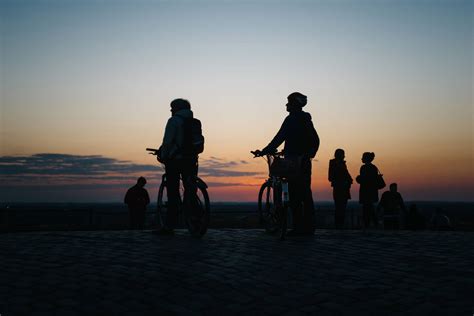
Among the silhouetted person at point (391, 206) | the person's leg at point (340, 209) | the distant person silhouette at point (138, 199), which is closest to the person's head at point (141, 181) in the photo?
the distant person silhouette at point (138, 199)

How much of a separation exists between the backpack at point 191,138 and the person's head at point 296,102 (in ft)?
5.21

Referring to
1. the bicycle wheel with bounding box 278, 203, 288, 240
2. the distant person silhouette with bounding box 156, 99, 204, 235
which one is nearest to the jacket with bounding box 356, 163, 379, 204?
the bicycle wheel with bounding box 278, 203, 288, 240

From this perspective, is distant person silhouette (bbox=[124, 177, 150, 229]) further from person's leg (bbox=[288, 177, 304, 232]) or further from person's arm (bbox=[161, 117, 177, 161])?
person's leg (bbox=[288, 177, 304, 232])

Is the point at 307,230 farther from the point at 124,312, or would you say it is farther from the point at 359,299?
the point at 124,312

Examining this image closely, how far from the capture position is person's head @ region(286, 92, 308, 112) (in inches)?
389

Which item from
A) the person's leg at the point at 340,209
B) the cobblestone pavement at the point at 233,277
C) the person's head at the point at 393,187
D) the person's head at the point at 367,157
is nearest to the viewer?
the cobblestone pavement at the point at 233,277

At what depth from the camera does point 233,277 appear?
616 centimetres

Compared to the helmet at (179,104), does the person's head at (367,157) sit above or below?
below

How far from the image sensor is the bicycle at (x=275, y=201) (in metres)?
9.16

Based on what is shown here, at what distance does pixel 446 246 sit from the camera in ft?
28.8

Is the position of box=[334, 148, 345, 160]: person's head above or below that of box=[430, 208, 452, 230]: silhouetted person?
above

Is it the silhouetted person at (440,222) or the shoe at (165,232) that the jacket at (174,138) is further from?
the silhouetted person at (440,222)

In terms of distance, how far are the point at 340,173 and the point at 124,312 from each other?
9.89m

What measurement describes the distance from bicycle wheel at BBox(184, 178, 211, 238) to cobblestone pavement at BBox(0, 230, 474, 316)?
0.55m
